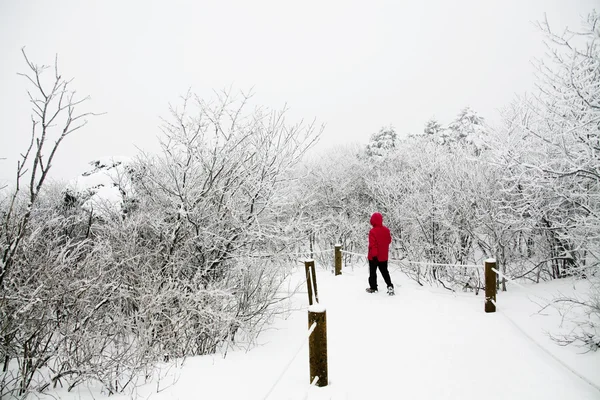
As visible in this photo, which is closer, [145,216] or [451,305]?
Result: [145,216]

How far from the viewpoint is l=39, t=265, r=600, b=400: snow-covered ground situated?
11.2 feet

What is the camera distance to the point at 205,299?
5.00 metres

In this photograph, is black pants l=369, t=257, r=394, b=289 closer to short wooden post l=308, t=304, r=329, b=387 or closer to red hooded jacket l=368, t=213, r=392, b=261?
red hooded jacket l=368, t=213, r=392, b=261

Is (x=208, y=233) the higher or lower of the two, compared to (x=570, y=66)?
lower

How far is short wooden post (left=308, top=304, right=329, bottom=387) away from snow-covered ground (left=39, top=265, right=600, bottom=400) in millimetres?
197

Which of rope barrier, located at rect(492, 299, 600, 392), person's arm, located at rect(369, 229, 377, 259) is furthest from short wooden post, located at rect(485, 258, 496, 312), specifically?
person's arm, located at rect(369, 229, 377, 259)

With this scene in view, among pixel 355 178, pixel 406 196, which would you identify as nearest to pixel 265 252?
pixel 406 196

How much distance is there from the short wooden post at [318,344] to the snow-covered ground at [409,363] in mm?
197

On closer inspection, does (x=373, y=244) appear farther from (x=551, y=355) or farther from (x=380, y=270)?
(x=551, y=355)

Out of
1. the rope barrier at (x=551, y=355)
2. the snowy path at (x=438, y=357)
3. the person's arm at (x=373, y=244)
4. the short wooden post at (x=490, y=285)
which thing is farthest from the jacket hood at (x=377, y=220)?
the rope barrier at (x=551, y=355)

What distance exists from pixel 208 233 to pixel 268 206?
123 cm

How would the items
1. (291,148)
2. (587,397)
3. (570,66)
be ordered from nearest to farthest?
(587,397) < (570,66) < (291,148)

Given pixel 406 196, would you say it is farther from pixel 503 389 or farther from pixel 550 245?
pixel 503 389

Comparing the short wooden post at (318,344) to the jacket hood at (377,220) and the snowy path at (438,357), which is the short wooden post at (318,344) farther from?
the jacket hood at (377,220)
